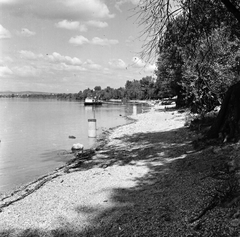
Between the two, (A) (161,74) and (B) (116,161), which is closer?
(B) (116,161)

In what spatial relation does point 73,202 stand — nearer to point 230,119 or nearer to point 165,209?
point 165,209

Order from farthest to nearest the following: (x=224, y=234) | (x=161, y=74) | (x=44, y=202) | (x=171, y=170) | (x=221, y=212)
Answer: (x=161, y=74)
(x=171, y=170)
(x=44, y=202)
(x=221, y=212)
(x=224, y=234)

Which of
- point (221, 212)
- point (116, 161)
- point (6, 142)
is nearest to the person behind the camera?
point (221, 212)

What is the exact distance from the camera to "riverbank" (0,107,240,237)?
16.6ft

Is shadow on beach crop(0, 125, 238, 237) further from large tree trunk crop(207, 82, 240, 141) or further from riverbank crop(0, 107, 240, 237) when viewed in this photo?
large tree trunk crop(207, 82, 240, 141)

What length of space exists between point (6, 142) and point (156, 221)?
71.2ft

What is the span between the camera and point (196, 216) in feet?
16.8

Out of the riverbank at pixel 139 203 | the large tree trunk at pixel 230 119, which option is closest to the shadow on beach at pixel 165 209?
the riverbank at pixel 139 203

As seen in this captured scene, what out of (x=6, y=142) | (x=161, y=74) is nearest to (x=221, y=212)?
(x=6, y=142)

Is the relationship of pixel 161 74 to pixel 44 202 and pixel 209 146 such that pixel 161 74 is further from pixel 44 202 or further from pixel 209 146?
pixel 44 202

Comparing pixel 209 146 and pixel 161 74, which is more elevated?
pixel 161 74

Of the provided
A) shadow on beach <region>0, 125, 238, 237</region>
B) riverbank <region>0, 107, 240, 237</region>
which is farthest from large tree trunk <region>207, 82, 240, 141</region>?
shadow on beach <region>0, 125, 238, 237</region>

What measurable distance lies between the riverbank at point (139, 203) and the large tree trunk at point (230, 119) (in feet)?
2.75

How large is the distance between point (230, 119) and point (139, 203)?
5043 millimetres
